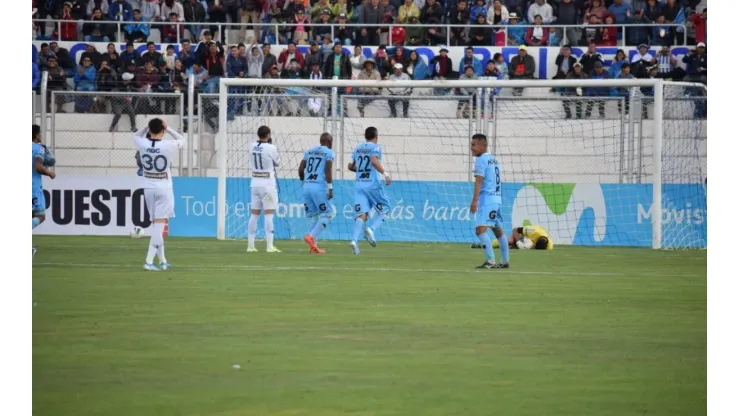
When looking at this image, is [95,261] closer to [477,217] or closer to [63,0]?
[477,217]

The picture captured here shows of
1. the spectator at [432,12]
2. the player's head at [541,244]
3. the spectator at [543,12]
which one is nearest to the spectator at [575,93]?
the spectator at [543,12]

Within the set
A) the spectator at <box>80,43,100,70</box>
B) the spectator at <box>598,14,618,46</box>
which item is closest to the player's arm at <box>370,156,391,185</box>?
the spectator at <box>80,43,100,70</box>

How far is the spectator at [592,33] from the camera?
100 feet

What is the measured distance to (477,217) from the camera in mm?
17484

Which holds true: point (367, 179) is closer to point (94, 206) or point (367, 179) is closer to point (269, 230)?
point (269, 230)

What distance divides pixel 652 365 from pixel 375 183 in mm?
12739

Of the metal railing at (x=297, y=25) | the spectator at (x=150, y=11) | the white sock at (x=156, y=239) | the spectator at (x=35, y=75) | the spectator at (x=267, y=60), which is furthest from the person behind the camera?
the spectator at (x=150, y=11)

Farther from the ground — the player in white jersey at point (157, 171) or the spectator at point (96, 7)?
the spectator at point (96, 7)

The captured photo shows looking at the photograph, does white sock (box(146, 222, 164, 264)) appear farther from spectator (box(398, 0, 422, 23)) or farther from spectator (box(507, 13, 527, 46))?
spectator (box(507, 13, 527, 46))

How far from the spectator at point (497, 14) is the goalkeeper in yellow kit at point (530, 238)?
892 centimetres

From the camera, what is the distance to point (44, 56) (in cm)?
2897

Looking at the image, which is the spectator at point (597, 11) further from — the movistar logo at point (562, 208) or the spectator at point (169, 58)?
the spectator at point (169, 58)

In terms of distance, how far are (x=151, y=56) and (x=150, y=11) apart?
3.12m

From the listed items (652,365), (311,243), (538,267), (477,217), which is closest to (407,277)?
(477,217)
